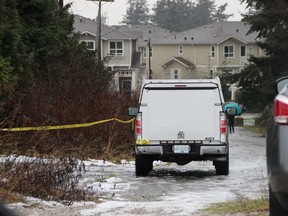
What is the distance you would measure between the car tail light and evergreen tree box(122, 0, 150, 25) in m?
147

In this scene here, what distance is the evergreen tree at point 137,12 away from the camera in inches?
5984

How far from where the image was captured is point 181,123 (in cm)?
1223

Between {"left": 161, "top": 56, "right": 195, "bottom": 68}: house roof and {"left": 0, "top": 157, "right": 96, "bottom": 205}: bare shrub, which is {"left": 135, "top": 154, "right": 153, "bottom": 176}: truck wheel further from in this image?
{"left": 161, "top": 56, "right": 195, "bottom": 68}: house roof

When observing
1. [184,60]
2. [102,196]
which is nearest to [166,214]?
[102,196]

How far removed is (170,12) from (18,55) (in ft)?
415

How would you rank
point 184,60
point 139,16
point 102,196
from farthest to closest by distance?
1. point 139,16
2. point 184,60
3. point 102,196

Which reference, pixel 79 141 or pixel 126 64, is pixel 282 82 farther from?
pixel 126 64

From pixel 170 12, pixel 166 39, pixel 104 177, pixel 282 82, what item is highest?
pixel 170 12

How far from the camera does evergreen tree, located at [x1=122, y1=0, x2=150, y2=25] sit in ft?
499

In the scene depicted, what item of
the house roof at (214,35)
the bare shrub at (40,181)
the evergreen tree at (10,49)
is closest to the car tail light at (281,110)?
the bare shrub at (40,181)

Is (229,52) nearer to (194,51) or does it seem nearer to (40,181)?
(194,51)

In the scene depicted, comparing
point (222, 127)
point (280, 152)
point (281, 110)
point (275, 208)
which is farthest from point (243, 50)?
point (280, 152)

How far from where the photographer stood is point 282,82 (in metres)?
5.78

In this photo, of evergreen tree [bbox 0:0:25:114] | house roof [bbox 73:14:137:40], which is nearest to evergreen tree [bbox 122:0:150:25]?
house roof [bbox 73:14:137:40]
